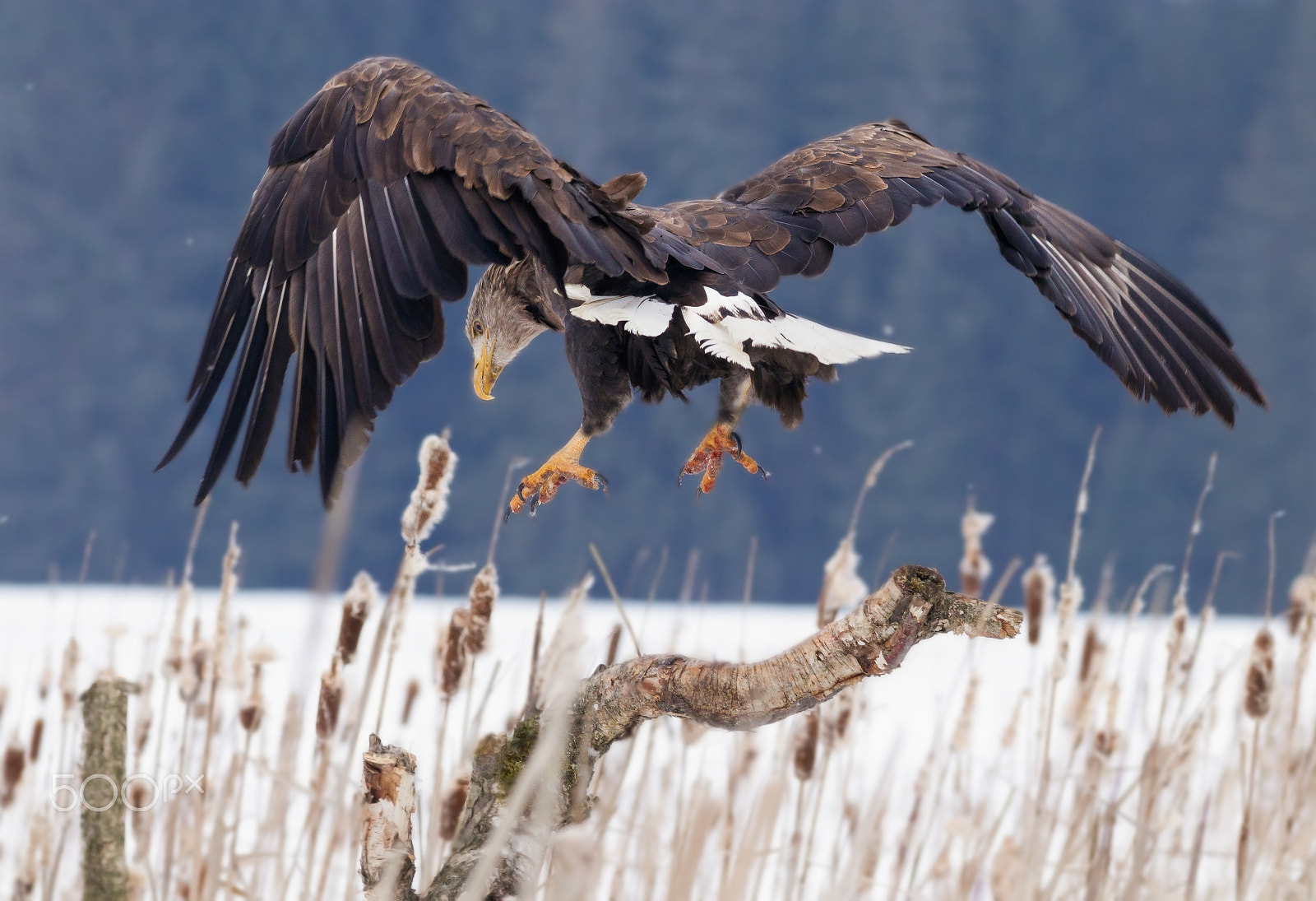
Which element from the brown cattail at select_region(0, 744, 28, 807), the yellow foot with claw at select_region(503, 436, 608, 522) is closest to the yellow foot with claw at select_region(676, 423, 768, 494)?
the yellow foot with claw at select_region(503, 436, 608, 522)

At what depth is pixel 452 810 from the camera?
206 centimetres

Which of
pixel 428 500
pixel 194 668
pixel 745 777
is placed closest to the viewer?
pixel 428 500

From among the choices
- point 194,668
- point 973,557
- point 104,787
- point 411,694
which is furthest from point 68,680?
point 973,557

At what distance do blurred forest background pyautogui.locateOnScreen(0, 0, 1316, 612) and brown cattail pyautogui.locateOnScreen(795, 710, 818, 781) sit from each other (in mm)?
7456

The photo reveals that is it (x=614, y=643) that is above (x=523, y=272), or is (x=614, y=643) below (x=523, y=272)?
below

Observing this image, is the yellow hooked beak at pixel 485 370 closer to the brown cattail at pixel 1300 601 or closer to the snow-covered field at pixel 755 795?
the snow-covered field at pixel 755 795

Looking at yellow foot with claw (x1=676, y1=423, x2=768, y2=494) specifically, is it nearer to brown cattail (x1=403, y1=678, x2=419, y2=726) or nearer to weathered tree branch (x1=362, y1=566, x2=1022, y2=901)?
weathered tree branch (x1=362, y1=566, x2=1022, y2=901)

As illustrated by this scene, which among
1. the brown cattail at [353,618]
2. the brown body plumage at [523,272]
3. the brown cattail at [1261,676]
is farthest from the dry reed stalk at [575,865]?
the brown cattail at [1261,676]

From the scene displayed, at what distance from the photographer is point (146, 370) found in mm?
10789

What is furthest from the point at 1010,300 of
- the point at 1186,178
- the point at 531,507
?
the point at 531,507

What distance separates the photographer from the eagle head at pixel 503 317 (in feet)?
7.02

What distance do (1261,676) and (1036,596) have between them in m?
0.38

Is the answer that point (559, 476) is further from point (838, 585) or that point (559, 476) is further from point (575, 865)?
point (575, 865)

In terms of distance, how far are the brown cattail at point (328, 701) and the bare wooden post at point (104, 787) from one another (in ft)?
1.05
